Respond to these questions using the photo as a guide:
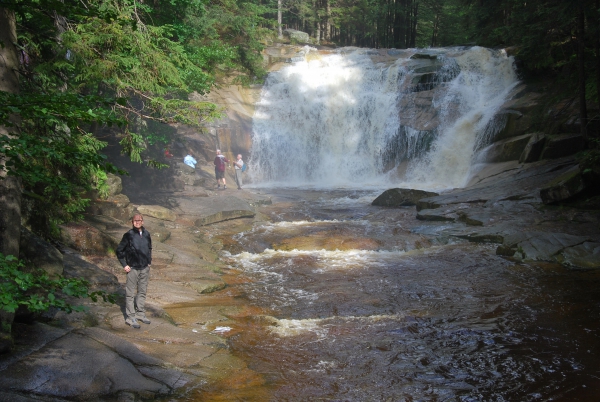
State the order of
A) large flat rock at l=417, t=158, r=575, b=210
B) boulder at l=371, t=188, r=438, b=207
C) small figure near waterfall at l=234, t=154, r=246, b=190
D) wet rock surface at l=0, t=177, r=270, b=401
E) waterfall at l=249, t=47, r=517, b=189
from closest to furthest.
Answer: wet rock surface at l=0, t=177, r=270, b=401, large flat rock at l=417, t=158, r=575, b=210, boulder at l=371, t=188, r=438, b=207, small figure near waterfall at l=234, t=154, r=246, b=190, waterfall at l=249, t=47, r=517, b=189

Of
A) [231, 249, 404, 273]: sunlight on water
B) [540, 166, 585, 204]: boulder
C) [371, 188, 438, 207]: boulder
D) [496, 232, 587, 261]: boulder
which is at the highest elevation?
[540, 166, 585, 204]: boulder

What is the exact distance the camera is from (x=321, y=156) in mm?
27062

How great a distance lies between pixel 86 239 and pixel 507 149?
1650 centimetres

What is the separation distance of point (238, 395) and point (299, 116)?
23517 mm

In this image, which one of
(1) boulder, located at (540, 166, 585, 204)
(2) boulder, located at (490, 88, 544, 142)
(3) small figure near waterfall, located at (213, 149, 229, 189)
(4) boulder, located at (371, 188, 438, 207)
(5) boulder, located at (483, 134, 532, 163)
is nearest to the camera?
(1) boulder, located at (540, 166, 585, 204)

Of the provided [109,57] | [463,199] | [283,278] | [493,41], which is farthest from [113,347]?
[493,41]

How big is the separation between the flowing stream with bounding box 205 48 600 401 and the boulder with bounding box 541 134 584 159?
13.5 feet

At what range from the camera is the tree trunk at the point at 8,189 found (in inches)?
196

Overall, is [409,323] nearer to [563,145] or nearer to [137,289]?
[137,289]

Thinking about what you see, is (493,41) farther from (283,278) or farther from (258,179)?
(283,278)

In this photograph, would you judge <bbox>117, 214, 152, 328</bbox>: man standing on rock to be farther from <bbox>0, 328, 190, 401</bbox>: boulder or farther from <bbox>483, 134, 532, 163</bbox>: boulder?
<bbox>483, 134, 532, 163</bbox>: boulder

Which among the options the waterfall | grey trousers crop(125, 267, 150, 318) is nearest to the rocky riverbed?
grey trousers crop(125, 267, 150, 318)

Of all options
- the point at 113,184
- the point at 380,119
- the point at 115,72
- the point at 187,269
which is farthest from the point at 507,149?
the point at 115,72

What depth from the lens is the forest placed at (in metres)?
4.20
